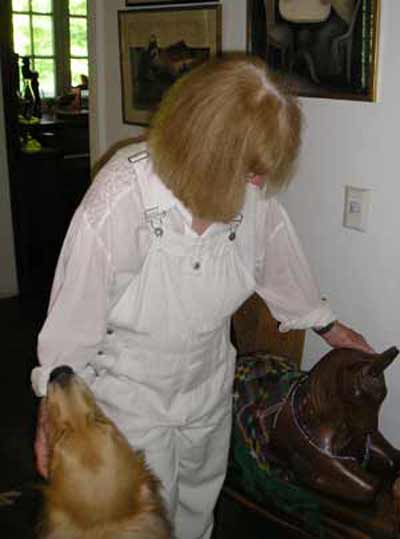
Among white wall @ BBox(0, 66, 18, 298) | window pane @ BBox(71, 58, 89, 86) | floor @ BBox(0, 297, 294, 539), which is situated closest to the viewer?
floor @ BBox(0, 297, 294, 539)

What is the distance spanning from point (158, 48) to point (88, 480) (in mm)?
1499

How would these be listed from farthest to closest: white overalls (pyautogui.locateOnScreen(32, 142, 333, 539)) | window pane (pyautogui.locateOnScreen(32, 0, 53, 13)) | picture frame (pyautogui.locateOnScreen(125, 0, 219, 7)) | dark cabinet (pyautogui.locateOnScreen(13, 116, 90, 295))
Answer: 1. window pane (pyautogui.locateOnScreen(32, 0, 53, 13))
2. dark cabinet (pyautogui.locateOnScreen(13, 116, 90, 295))
3. picture frame (pyautogui.locateOnScreen(125, 0, 219, 7))
4. white overalls (pyautogui.locateOnScreen(32, 142, 333, 539))

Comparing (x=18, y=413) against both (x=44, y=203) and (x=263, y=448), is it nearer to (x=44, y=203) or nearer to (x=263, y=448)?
(x=263, y=448)

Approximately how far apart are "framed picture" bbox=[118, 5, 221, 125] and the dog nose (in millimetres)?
1124

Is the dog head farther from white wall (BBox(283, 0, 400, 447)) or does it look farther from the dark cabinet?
the dark cabinet

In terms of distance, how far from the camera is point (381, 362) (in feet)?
4.50

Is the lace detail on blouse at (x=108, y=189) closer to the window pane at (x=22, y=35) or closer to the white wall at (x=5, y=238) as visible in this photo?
the white wall at (x=5, y=238)

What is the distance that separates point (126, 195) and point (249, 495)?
889 millimetres

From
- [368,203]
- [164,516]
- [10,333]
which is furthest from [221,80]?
[10,333]

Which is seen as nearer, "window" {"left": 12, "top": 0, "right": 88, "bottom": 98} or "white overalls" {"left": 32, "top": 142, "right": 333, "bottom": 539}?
"white overalls" {"left": 32, "top": 142, "right": 333, "bottom": 539}

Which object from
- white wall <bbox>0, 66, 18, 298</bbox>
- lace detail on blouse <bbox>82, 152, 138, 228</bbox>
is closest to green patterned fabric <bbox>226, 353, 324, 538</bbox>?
lace detail on blouse <bbox>82, 152, 138, 228</bbox>

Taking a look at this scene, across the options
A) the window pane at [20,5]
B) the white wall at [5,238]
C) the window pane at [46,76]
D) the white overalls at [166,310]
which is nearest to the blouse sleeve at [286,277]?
the white overalls at [166,310]

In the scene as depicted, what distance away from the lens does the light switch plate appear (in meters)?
1.59

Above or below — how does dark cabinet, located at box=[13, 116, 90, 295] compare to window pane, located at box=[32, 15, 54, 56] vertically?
below
